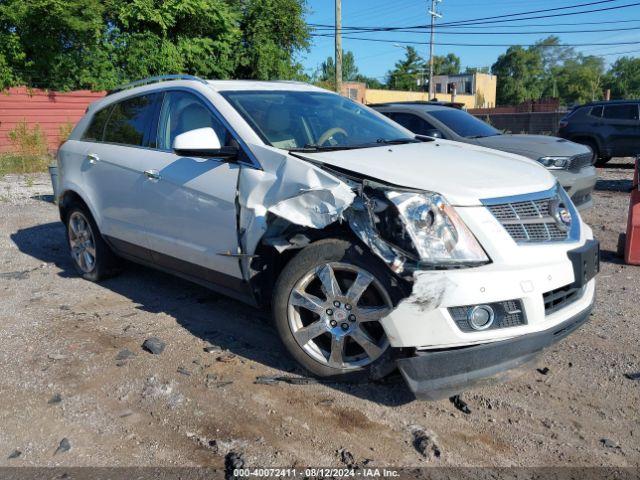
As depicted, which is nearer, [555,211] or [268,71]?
[555,211]

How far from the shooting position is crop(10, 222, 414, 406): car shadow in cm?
343

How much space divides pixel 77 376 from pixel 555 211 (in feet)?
10.3

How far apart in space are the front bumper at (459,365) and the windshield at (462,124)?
228 inches

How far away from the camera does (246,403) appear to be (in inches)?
129

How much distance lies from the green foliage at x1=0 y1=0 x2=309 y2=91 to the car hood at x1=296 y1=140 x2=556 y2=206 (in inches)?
676

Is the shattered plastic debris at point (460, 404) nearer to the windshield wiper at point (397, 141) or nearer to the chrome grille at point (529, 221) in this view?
the chrome grille at point (529, 221)

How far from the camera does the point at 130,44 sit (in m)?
19.1

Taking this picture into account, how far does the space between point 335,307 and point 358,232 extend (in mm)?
479

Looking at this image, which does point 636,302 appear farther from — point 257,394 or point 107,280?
point 107,280

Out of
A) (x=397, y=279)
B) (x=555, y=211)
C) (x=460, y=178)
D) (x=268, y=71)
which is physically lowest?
(x=397, y=279)

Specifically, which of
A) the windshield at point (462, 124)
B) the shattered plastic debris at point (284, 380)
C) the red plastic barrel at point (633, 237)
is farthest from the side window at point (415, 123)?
the shattered plastic debris at point (284, 380)

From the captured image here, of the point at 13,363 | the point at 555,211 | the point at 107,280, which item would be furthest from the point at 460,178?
the point at 107,280

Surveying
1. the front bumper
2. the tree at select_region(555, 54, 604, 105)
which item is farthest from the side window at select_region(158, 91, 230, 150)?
the tree at select_region(555, 54, 604, 105)

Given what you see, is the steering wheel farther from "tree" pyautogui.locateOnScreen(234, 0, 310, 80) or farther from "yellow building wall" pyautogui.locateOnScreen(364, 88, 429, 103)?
"yellow building wall" pyautogui.locateOnScreen(364, 88, 429, 103)
